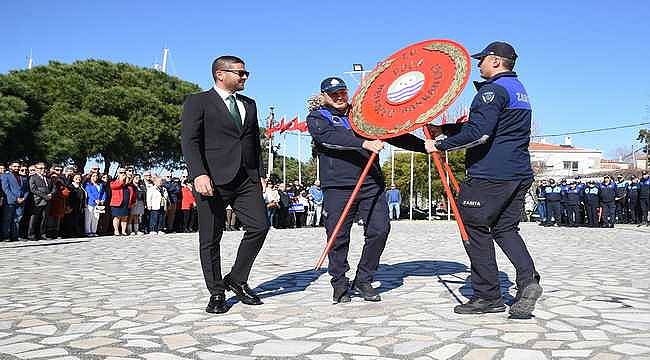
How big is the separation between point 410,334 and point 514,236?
1.28 meters

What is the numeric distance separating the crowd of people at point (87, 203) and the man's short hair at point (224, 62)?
10.5m

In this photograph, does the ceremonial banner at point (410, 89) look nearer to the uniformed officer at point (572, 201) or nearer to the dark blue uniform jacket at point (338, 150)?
the dark blue uniform jacket at point (338, 150)

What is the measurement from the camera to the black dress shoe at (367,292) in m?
5.50

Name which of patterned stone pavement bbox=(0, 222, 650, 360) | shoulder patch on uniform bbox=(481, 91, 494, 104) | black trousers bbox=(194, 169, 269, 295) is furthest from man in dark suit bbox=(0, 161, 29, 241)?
shoulder patch on uniform bbox=(481, 91, 494, 104)

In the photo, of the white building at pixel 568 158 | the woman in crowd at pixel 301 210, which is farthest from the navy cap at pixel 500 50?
the white building at pixel 568 158

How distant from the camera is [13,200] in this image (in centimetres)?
1390

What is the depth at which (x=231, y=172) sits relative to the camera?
5.17 m

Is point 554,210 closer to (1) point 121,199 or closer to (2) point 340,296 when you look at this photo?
(1) point 121,199

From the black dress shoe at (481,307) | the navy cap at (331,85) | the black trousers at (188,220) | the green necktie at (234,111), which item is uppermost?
the navy cap at (331,85)

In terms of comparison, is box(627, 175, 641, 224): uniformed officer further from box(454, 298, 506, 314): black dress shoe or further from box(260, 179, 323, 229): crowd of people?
box(454, 298, 506, 314): black dress shoe

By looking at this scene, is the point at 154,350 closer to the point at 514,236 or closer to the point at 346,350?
the point at 346,350

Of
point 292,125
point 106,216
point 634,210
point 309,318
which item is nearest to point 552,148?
point 292,125

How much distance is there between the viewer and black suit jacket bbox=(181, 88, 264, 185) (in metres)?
5.09

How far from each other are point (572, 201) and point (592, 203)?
83 cm
